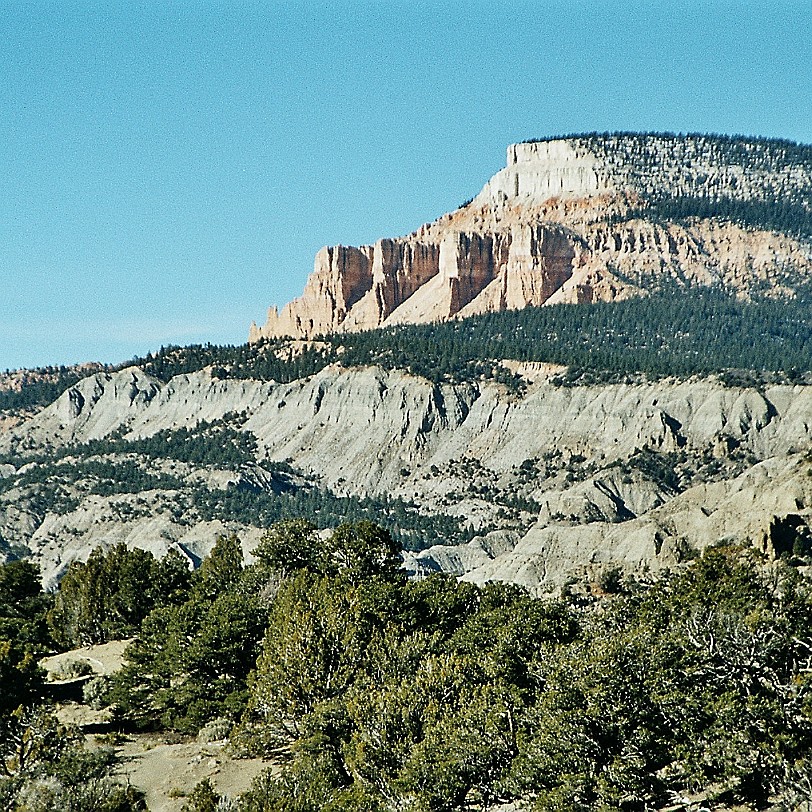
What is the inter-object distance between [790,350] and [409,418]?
63.4m

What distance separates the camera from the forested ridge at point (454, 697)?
3378 cm

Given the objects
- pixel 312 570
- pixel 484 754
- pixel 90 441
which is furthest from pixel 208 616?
pixel 90 441

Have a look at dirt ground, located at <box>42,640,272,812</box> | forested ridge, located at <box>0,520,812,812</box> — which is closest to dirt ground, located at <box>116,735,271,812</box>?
dirt ground, located at <box>42,640,272,812</box>

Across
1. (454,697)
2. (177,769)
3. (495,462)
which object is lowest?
(177,769)

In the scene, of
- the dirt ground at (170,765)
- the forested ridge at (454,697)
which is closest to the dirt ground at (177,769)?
the dirt ground at (170,765)

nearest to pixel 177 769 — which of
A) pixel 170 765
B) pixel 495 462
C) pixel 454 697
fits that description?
pixel 170 765


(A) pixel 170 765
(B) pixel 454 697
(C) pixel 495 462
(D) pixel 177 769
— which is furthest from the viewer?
(C) pixel 495 462

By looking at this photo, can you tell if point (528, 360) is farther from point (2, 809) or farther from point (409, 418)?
point (2, 809)

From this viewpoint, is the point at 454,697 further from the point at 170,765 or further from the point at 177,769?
the point at 170,765

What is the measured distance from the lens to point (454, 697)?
127 feet

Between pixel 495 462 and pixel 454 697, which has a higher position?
pixel 495 462

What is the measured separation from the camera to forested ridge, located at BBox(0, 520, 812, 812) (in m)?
33.8

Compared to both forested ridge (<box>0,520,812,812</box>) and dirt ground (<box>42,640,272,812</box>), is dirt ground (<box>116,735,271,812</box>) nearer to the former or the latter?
dirt ground (<box>42,640,272,812</box>)

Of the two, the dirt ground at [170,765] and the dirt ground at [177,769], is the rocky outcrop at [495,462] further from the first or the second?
the dirt ground at [177,769]
